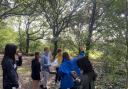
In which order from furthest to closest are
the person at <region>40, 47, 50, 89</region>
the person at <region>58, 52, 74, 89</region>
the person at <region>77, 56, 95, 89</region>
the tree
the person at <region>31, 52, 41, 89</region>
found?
the tree
the person at <region>40, 47, 50, 89</region>
the person at <region>31, 52, 41, 89</region>
the person at <region>58, 52, 74, 89</region>
the person at <region>77, 56, 95, 89</region>

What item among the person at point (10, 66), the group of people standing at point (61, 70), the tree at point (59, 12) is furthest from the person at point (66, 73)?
the tree at point (59, 12)

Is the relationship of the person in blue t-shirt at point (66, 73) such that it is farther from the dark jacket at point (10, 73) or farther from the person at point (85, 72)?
the dark jacket at point (10, 73)

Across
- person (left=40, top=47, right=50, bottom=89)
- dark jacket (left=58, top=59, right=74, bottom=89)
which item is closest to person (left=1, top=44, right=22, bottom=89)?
dark jacket (left=58, top=59, right=74, bottom=89)

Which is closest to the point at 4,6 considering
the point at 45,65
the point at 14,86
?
the point at 45,65

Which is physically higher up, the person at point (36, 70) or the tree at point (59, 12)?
the tree at point (59, 12)

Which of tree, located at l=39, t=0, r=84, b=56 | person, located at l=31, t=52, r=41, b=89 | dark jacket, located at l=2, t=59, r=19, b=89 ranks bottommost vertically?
person, located at l=31, t=52, r=41, b=89

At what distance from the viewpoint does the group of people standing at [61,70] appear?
27.6ft

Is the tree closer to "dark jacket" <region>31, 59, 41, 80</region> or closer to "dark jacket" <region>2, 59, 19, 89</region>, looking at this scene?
"dark jacket" <region>31, 59, 41, 80</region>

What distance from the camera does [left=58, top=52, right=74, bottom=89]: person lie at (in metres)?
10.7

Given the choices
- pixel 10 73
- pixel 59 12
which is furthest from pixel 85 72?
pixel 59 12

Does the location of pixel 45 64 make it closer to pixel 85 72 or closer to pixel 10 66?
pixel 10 66

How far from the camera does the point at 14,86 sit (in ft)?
28.0

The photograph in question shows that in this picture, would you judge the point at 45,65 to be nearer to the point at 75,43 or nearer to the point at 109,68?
the point at 109,68

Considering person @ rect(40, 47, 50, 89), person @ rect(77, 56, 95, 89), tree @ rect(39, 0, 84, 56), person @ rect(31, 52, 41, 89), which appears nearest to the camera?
person @ rect(77, 56, 95, 89)
